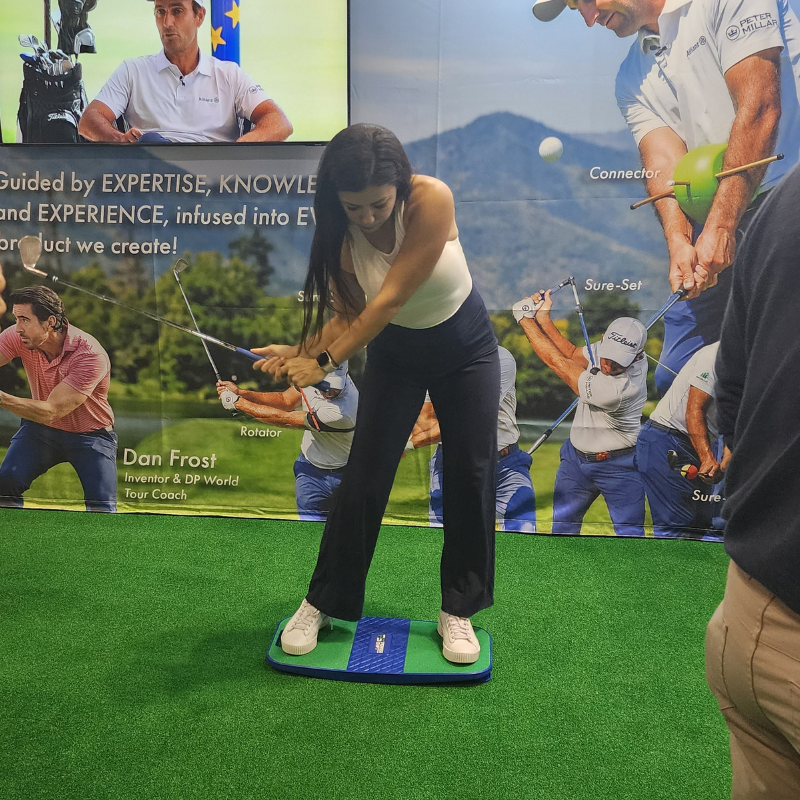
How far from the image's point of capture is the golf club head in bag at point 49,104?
2.88 m

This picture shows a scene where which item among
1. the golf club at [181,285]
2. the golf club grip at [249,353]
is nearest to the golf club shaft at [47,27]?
the golf club at [181,285]

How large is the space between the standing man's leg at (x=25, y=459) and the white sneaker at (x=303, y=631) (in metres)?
1.79

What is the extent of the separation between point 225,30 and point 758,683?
9.84 feet

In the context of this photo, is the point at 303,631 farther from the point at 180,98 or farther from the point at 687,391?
the point at 180,98

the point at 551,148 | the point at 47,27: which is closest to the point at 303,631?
the point at 551,148

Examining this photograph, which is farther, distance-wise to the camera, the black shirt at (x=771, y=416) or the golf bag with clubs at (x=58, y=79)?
the golf bag with clubs at (x=58, y=79)

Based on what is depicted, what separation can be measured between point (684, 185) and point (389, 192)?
166cm

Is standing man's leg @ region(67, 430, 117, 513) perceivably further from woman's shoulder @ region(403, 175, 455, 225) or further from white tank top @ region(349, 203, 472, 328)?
woman's shoulder @ region(403, 175, 455, 225)

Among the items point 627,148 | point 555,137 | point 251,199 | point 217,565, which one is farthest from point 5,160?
point 627,148

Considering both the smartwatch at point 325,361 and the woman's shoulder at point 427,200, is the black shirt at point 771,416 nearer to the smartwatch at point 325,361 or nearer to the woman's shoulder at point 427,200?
the woman's shoulder at point 427,200

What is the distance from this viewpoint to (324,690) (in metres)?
1.87

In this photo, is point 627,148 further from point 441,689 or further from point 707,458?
point 441,689

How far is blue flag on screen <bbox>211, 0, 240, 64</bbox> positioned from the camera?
2.78 metres

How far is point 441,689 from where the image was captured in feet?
6.24
